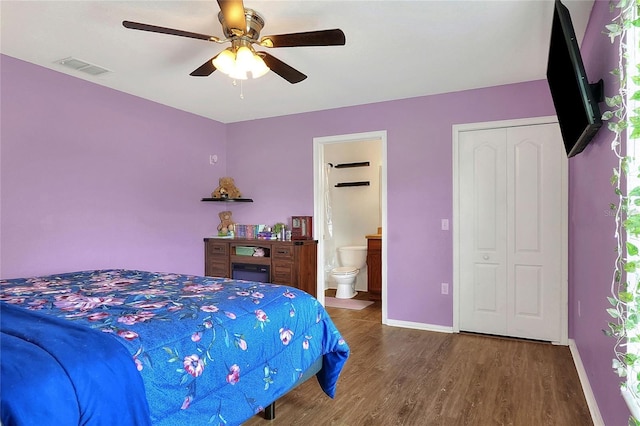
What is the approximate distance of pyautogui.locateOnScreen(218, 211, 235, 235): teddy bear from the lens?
488cm

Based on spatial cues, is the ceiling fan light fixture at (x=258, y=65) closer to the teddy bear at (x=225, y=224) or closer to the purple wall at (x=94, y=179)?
the purple wall at (x=94, y=179)

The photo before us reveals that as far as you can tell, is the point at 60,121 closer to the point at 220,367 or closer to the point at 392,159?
the point at 220,367

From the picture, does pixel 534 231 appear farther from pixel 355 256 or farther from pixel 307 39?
pixel 307 39

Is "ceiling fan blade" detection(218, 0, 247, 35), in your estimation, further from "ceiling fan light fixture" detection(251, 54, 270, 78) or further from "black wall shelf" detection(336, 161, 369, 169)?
"black wall shelf" detection(336, 161, 369, 169)

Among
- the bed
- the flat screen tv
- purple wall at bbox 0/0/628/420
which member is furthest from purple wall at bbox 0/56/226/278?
the flat screen tv

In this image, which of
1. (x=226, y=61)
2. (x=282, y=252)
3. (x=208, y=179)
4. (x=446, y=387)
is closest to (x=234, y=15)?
(x=226, y=61)

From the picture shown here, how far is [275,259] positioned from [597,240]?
121 inches

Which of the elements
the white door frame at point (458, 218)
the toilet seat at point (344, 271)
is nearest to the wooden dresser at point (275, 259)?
the toilet seat at point (344, 271)

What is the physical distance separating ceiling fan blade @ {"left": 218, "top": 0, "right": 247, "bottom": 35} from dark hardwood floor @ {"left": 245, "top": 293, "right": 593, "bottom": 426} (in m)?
2.22

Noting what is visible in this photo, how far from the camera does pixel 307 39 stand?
208 cm

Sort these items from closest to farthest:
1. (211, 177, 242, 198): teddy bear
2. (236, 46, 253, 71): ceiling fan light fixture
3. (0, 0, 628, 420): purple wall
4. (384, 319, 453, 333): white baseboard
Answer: (236, 46, 253, 71): ceiling fan light fixture
(0, 0, 628, 420): purple wall
(384, 319, 453, 333): white baseboard
(211, 177, 242, 198): teddy bear

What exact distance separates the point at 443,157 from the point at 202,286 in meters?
2.69

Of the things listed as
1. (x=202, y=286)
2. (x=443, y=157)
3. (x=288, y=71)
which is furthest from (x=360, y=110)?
(x=202, y=286)

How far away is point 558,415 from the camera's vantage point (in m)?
2.18
